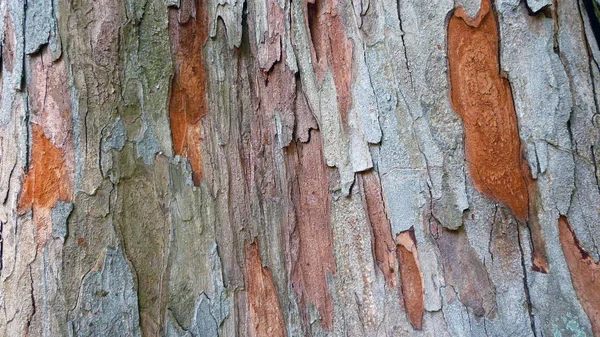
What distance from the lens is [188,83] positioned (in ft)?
3.73

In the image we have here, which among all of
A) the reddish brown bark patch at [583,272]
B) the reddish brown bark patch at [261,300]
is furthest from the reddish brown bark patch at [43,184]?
the reddish brown bark patch at [583,272]

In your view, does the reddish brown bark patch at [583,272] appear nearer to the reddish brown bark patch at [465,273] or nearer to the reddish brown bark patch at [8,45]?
the reddish brown bark patch at [465,273]

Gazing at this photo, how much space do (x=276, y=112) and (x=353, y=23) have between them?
260 millimetres

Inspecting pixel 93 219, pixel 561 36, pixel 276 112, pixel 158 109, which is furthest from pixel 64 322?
pixel 561 36

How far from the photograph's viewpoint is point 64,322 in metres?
0.97

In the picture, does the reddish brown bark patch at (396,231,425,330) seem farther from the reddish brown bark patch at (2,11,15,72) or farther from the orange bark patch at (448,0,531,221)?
the reddish brown bark patch at (2,11,15,72)

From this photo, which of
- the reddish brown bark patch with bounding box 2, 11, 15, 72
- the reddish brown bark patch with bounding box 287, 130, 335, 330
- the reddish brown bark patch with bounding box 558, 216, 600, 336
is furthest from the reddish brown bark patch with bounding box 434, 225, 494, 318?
the reddish brown bark patch with bounding box 2, 11, 15, 72

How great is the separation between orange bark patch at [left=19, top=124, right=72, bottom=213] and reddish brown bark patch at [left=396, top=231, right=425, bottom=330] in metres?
0.69

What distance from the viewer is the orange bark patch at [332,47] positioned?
93cm

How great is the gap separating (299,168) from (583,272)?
55cm

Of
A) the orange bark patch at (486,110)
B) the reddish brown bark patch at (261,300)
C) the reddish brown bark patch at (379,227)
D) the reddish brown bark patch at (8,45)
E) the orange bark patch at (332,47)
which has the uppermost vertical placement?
the reddish brown bark patch at (8,45)

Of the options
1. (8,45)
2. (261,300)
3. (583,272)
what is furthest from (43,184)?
(583,272)

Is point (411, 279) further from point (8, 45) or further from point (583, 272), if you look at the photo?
point (8, 45)

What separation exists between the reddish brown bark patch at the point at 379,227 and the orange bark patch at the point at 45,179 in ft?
2.03
